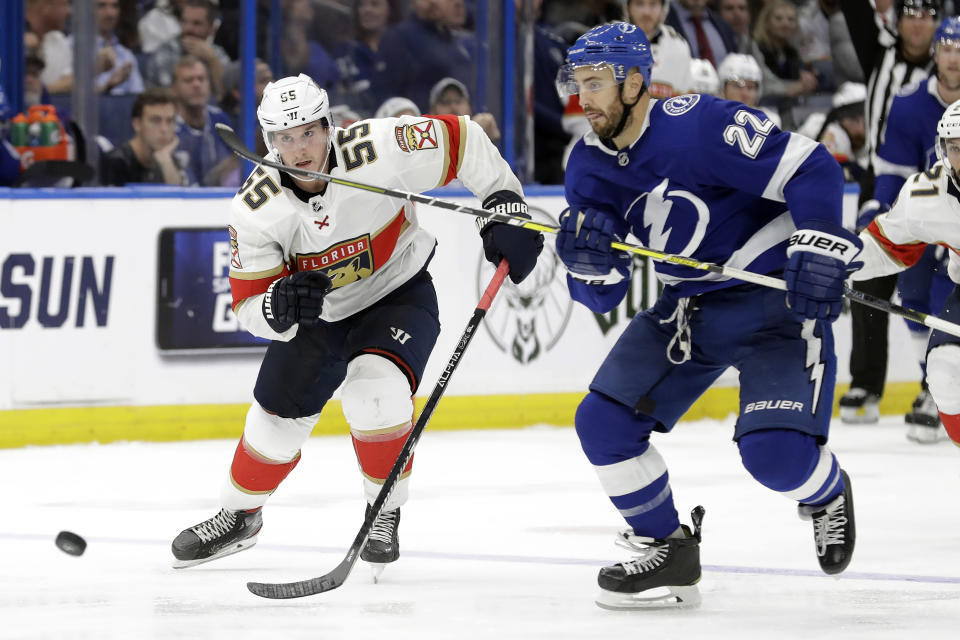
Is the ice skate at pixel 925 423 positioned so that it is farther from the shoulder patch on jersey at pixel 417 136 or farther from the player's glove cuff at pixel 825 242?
the player's glove cuff at pixel 825 242

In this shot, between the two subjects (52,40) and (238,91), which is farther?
(52,40)

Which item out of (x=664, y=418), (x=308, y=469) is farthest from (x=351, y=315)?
(x=308, y=469)

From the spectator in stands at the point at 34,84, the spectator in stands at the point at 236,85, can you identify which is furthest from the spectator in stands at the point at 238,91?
the spectator in stands at the point at 34,84

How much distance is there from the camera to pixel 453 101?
260 inches

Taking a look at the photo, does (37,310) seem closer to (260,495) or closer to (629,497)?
(260,495)

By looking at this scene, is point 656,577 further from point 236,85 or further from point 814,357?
point 236,85

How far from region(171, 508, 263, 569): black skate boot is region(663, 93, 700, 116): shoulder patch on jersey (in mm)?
1414

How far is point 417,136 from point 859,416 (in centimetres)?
317

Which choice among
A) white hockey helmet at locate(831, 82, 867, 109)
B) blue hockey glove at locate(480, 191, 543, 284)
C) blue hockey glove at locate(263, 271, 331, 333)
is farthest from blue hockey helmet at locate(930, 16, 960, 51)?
blue hockey glove at locate(263, 271, 331, 333)

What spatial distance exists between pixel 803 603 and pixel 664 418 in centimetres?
49

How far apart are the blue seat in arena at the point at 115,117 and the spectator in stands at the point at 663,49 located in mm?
2119

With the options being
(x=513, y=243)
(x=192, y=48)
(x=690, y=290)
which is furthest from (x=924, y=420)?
(x=192, y=48)

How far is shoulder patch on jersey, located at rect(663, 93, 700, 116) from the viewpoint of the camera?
10.4ft

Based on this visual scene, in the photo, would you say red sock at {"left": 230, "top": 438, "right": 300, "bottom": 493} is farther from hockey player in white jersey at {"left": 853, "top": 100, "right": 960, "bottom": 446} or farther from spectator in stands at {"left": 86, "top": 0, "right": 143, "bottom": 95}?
spectator in stands at {"left": 86, "top": 0, "right": 143, "bottom": 95}
